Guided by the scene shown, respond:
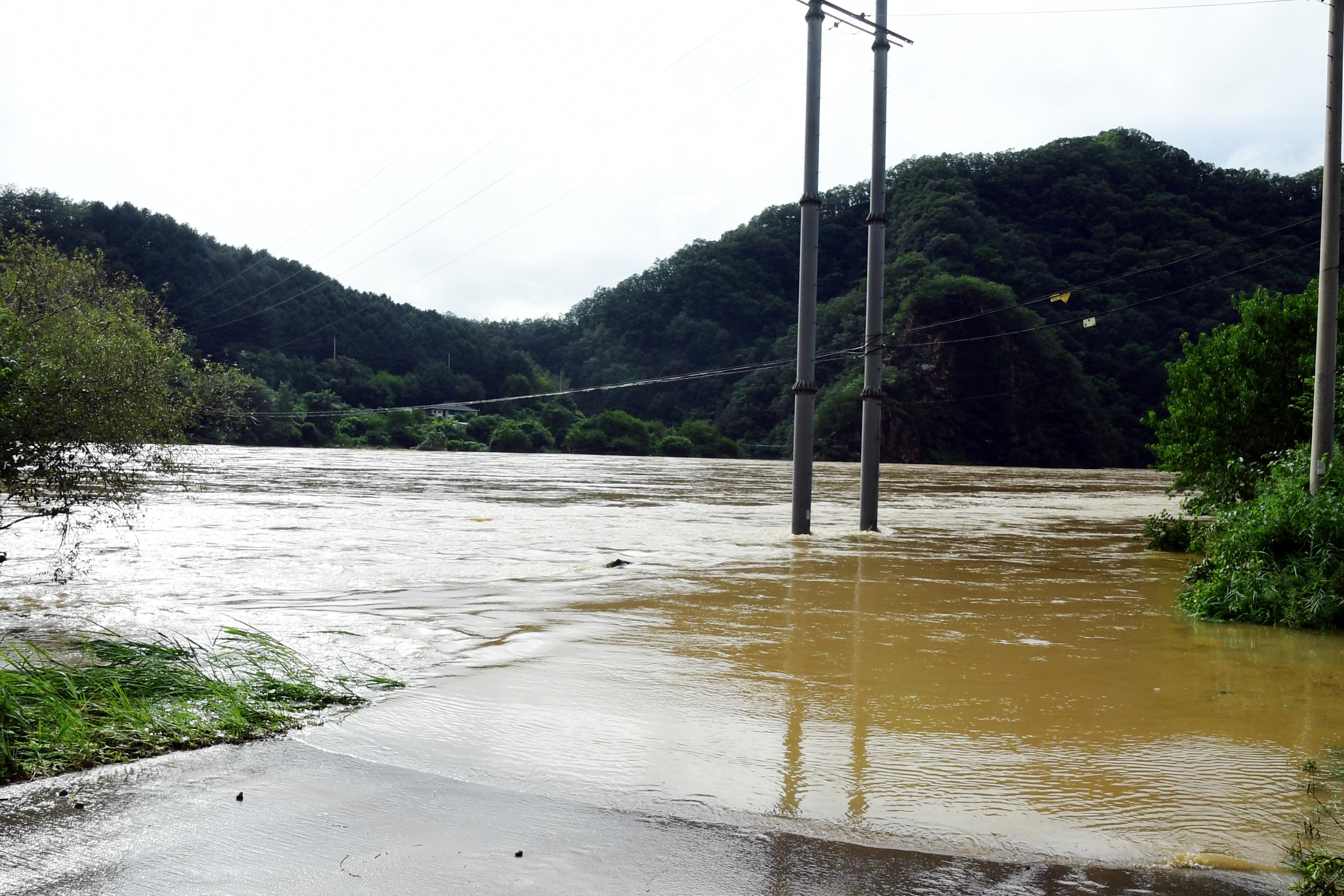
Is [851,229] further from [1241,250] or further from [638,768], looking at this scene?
[638,768]

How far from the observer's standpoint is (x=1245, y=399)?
13.7 m

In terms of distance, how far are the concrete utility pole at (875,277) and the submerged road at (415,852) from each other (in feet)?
47.2

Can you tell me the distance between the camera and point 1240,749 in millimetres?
5070

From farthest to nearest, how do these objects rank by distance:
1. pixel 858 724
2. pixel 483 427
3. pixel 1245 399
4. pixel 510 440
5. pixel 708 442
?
pixel 483 427
pixel 510 440
pixel 708 442
pixel 1245 399
pixel 858 724

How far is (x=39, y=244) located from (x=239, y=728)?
80.0 ft

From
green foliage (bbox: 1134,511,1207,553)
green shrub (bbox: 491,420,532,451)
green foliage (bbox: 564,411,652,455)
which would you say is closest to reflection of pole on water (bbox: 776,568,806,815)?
green foliage (bbox: 1134,511,1207,553)

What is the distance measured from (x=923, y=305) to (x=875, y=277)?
74.5 meters

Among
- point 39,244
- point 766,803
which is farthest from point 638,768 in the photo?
point 39,244

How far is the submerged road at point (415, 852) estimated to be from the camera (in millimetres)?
3174

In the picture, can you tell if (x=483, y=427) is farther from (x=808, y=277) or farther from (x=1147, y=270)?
(x=1147, y=270)

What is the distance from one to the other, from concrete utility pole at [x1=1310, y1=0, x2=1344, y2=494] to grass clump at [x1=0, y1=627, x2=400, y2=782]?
8945 mm

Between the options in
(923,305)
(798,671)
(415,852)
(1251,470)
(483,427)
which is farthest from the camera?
(483,427)

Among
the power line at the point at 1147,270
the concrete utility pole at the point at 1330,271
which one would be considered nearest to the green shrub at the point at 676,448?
the power line at the point at 1147,270

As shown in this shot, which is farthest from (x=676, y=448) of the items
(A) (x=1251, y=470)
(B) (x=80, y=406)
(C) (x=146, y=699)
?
(C) (x=146, y=699)
